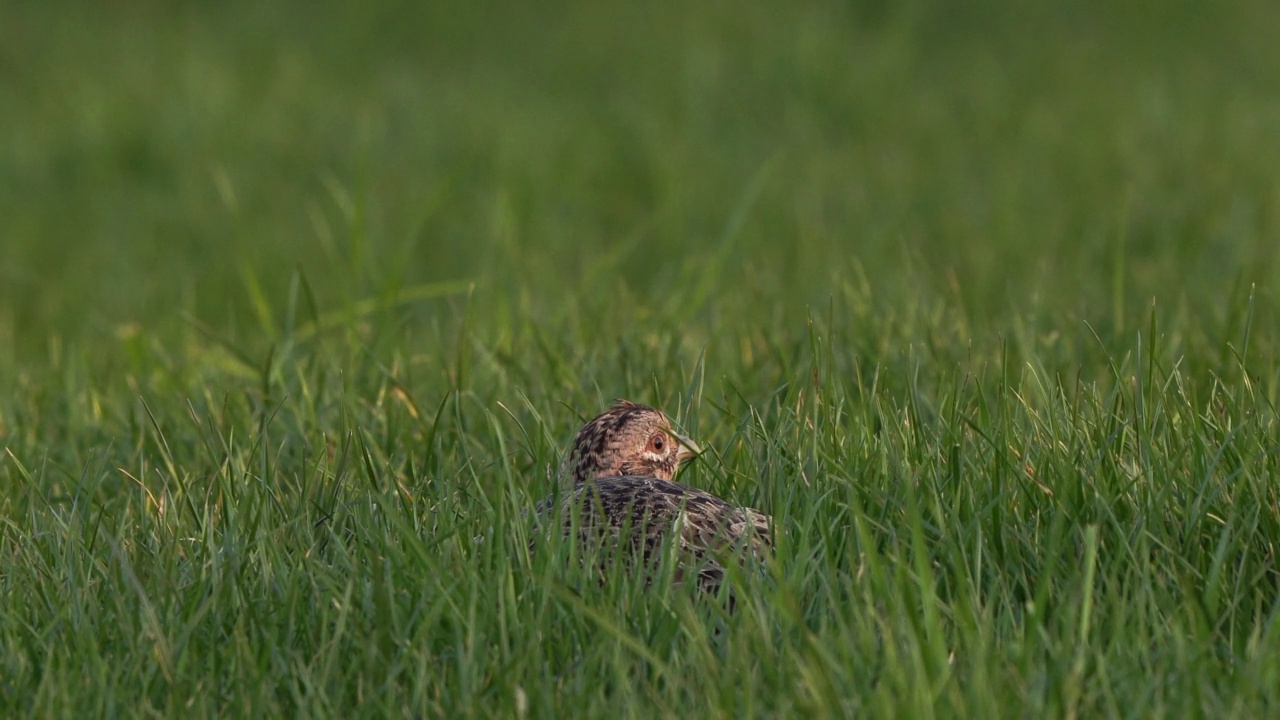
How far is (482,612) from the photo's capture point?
3117 millimetres

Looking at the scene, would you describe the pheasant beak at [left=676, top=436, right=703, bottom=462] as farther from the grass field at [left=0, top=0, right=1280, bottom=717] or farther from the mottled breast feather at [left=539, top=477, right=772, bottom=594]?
the mottled breast feather at [left=539, top=477, right=772, bottom=594]

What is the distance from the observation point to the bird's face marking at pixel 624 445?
4.16 meters

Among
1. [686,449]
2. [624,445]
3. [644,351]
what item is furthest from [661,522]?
[644,351]

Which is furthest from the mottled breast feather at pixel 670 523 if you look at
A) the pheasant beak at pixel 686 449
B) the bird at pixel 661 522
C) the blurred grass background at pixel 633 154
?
the blurred grass background at pixel 633 154

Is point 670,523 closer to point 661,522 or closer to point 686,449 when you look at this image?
point 661,522

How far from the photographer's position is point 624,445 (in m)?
4.16

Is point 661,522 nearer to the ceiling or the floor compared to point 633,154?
nearer to the ceiling

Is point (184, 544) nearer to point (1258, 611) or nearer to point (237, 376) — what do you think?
point (1258, 611)

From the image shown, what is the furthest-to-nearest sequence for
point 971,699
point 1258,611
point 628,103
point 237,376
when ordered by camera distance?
point 628,103
point 237,376
point 1258,611
point 971,699

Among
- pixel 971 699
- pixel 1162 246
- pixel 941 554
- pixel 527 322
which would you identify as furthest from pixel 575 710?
pixel 1162 246

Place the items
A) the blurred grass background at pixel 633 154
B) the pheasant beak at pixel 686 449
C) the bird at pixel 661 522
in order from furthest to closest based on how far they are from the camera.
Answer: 1. the blurred grass background at pixel 633 154
2. the pheasant beak at pixel 686 449
3. the bird at pixel 661 522

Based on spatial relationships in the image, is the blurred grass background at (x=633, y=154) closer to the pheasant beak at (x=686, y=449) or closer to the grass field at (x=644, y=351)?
the grass field at (x=644, y=351)

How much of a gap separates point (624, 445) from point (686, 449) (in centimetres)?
23

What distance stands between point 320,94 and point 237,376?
6386 millimetres
